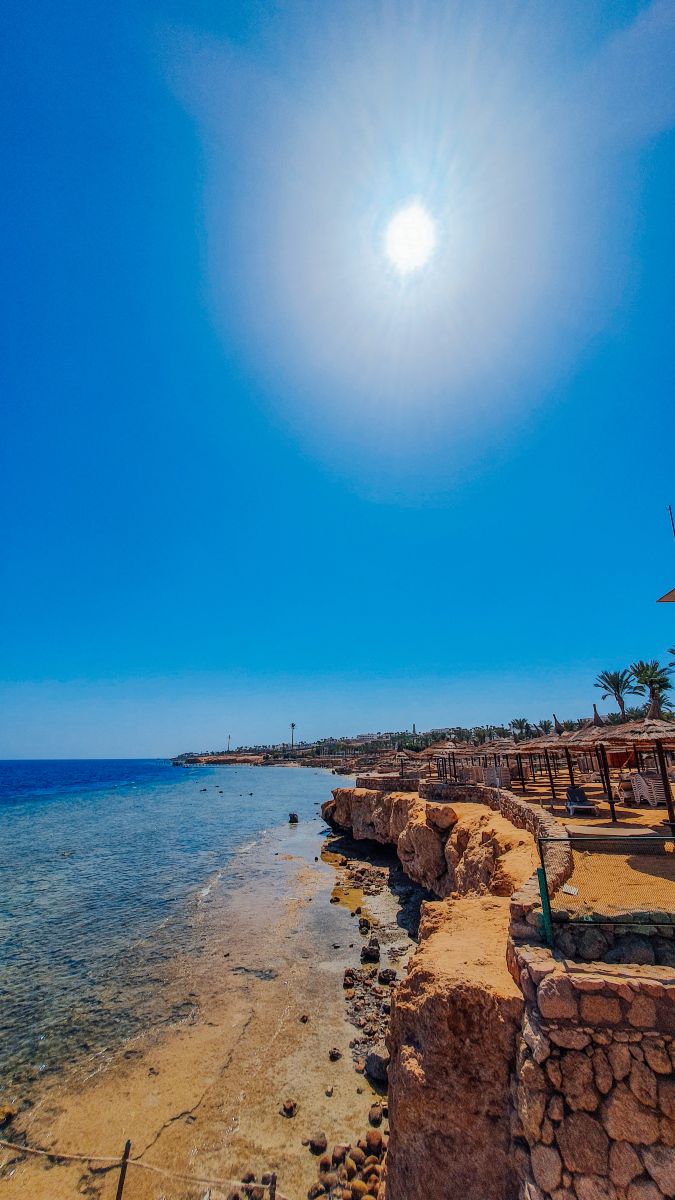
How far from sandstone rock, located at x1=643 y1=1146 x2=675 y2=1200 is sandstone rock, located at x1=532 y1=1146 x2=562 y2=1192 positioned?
3.13ft

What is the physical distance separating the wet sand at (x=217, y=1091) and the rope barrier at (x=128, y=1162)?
0.28ft

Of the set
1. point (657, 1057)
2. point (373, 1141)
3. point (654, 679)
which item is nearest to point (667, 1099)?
point (657, 1057)

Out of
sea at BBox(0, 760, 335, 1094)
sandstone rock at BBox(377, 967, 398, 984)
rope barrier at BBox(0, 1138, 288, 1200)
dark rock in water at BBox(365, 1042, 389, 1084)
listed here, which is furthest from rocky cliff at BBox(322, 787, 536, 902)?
sea at BBox(0, 760, 335, 1094)

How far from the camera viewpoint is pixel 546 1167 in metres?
5.39

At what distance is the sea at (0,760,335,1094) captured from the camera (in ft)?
41.3

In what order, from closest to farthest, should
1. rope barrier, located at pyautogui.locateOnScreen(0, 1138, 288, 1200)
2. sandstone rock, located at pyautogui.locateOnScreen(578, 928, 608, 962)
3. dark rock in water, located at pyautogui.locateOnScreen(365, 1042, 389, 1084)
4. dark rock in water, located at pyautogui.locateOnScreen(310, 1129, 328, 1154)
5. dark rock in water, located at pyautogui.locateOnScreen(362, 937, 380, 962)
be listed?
sandstone rock, located at pyautogui.locateOnScreen(578, 928, 608, 962) < rope barrier, located at pyautogui.locateOnScreen(0, 1138, 288, 1200) < dark rock in water, located at pyautogui.locateOnScreen(310, 1129, 328, 1154) < dark rock in water, located at pyautogui.locateOnScreen(365, 1042, 389, 1084) < dark rock in water, located at pyautogui.locateOnScreen(362, 937, 380, 962)

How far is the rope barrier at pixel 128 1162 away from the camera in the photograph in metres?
7.95

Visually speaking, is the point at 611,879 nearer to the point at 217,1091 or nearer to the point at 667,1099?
the point at 667,1099

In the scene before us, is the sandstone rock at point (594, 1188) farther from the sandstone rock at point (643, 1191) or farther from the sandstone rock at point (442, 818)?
the sandstone rock at point (442, 818)

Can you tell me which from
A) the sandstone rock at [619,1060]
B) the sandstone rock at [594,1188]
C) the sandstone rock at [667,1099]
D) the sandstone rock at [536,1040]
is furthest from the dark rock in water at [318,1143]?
the sandstone rock at [667,1099]

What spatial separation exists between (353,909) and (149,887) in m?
12.2

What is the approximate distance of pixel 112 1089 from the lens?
33.9ft

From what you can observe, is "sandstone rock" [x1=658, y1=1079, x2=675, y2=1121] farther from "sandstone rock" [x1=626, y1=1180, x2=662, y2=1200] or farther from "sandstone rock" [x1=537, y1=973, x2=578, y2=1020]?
"sandstone rock" [x1=537, y1=973, x2=578, y2=1020]

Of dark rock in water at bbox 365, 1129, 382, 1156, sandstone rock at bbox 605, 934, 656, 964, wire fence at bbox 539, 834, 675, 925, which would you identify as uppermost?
wire fence at bbox 539, 834, 675, 925
